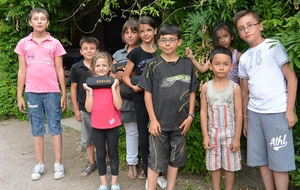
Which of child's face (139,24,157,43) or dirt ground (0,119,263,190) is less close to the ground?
child's face (139,24,157,43)

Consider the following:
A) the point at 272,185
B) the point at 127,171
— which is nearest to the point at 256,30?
the point at 272,185

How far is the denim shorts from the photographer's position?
12.1 ft

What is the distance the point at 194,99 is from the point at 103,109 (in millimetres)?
919

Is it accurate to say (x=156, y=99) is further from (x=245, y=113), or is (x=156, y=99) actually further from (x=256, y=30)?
(x=256, y=30)

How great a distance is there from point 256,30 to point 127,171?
7.46 ft

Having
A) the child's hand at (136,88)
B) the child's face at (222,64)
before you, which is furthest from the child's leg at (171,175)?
the child's face at (222,64)

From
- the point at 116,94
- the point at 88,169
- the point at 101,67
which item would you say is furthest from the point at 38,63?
the point at 88,169

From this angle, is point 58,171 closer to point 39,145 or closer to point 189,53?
point 39,145

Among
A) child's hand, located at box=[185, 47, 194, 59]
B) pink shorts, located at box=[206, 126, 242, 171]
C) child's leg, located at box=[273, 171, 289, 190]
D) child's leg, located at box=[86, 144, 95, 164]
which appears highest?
child's hand, located at box=[185, 47, 194, 59]

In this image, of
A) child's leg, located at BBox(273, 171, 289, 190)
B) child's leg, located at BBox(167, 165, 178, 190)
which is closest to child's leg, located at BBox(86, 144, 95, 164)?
child's leg, located at BBox(167, 165, 178, 190)

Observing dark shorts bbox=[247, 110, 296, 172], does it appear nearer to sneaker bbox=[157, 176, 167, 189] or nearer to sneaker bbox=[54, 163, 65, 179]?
sneaker bbox=[157, 176, 167, 189]

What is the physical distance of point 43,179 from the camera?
379cm

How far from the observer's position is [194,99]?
304 cm

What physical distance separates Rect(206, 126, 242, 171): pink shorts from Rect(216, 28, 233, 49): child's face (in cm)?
85
